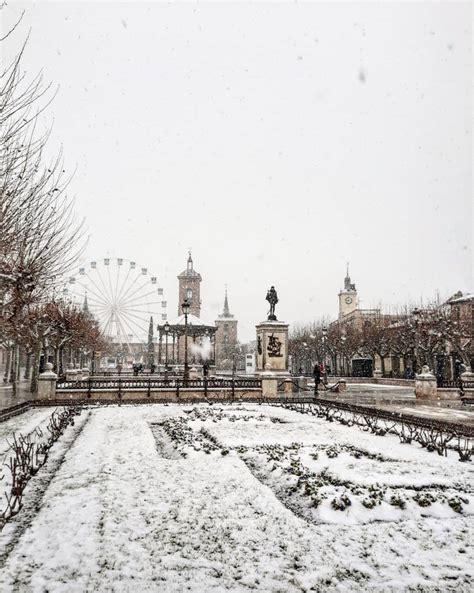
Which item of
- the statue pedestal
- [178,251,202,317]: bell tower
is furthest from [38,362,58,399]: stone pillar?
[178,251,202,317]: bell tower

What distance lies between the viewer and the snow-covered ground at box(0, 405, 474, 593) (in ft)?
15.3

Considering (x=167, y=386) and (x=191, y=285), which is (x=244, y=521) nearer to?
(x=167, y=386)

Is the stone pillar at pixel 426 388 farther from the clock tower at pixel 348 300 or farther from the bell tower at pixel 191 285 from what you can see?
the clock tower at pixel 348 300

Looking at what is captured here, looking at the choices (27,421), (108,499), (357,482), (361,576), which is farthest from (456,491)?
(27,421)

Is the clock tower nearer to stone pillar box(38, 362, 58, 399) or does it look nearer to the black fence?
the black fence

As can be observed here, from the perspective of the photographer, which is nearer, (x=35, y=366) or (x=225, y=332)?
(x=35, y=366)

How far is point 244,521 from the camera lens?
6.12 metres

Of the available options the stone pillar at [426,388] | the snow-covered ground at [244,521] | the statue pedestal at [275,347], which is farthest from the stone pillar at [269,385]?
the snow-covered ground at [244,521]

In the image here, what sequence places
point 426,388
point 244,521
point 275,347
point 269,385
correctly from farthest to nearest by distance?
point 275,347 < point 426,388 < point 269,385 < point 244,521

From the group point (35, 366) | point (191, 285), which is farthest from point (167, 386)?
point (191, 285)

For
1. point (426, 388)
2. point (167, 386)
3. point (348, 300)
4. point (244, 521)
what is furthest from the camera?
point (348, 300)

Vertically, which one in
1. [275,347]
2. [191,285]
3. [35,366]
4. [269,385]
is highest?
[191,285]

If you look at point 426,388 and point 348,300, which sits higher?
point 348,300

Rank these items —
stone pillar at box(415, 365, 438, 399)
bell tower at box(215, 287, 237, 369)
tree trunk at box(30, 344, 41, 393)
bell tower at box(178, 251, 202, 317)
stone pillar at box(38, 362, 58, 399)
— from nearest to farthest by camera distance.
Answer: stone pillar at box(38, 362, 58, 399)
stone pillar at box(415, 365, 438, 399)
tree trunk at box(30, 344, 41, 393)
bell tower at box(178, 251, 202, 317)
bell tower at box(215, 287, 237, 369)
